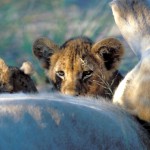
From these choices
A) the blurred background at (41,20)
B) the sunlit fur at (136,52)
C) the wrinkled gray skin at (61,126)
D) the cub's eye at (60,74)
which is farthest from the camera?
the blurred background at (41,20)

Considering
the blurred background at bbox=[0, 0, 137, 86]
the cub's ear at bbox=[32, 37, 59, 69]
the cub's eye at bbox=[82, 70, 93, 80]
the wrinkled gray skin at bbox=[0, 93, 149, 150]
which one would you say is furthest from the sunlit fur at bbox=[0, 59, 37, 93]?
the wrinkled gray skin at bbox=[0, 93, 149, 150]

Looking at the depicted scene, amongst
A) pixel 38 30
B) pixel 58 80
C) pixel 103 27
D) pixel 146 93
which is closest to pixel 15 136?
pixel 146 93

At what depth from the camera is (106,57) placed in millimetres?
4562

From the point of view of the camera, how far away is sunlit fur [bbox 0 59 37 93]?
4797 millimetres

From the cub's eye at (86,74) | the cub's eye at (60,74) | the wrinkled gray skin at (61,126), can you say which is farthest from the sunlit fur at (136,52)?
the cub's eye at (60,74)

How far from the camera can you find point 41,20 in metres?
9.95

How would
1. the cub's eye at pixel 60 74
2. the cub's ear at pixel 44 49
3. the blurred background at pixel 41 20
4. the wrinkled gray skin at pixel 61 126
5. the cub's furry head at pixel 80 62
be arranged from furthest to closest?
the blurred background at pixel 41 20, the cub's ear at pixel 44 49, the cub's eye at pixel 60 74, the cub's furry head at pixel 80 62, the wrinkled gray skin at pixel 61 126

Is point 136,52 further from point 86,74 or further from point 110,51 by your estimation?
point 110,51

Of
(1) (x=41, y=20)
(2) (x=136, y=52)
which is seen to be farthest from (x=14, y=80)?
(1) (x=41, y=20)

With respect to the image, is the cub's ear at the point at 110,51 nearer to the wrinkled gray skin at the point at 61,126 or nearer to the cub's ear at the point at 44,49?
the cub's ear at the point at 44,49

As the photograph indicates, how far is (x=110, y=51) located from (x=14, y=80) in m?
0.83

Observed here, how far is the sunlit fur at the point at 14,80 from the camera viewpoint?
15.7 ft

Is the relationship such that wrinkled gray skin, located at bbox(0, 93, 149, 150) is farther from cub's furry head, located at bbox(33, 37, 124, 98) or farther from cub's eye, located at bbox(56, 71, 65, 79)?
cub's eye, located at bbox(56, 71, 65, 79)

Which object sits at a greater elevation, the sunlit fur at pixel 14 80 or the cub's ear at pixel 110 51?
the cub's ear at pixel 110 51
